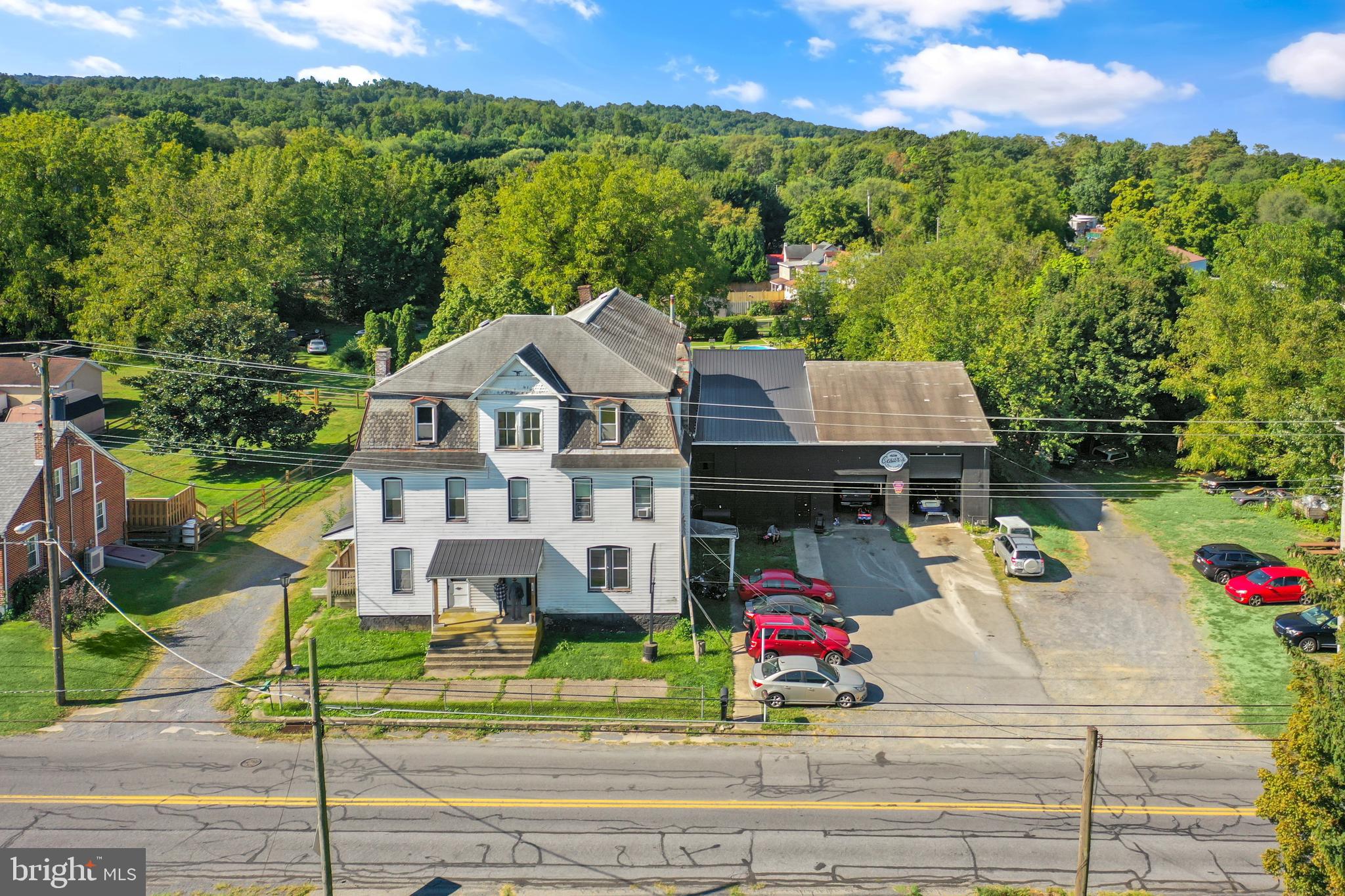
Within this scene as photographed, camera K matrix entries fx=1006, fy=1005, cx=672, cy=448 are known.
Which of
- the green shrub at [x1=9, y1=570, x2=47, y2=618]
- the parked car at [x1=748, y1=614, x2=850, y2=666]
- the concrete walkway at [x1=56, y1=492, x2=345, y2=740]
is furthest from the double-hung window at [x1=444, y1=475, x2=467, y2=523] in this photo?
the green shrub at [x1=9, y1=570, x2=47, y2=618]

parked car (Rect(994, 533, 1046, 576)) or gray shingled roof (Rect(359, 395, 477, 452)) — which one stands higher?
gray shingled roof (Rect(359, 395, 477, 452))

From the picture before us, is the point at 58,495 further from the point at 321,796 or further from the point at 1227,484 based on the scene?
the point at 1227,484

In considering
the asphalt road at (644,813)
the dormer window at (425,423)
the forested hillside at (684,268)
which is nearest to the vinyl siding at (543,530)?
the dormer window at (425,423)

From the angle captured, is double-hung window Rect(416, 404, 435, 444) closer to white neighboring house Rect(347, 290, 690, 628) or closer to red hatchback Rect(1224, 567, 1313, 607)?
white neighboring house Rect(347, 290, 690, 628)

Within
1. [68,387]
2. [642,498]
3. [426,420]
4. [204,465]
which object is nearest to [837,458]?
[642,498]

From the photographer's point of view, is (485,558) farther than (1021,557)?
No

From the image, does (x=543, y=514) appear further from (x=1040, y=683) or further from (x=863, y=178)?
(x=863, y=178)
